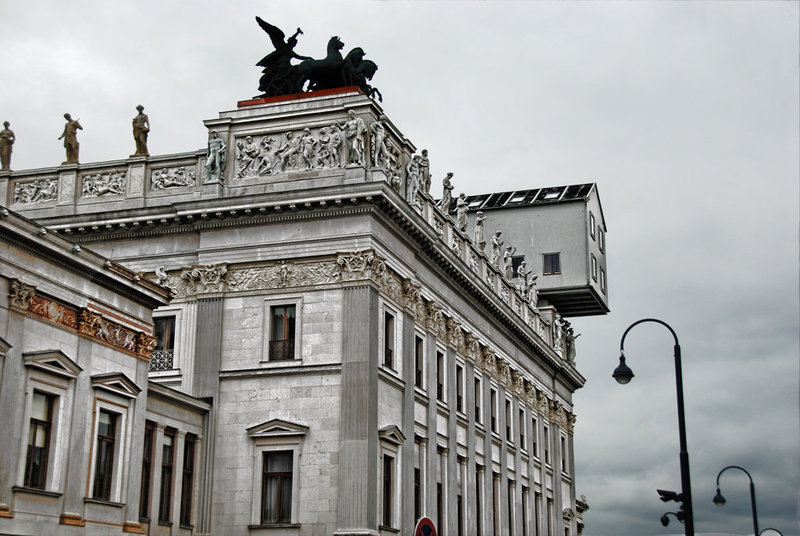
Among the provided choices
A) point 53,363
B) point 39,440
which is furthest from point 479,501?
point 53,363

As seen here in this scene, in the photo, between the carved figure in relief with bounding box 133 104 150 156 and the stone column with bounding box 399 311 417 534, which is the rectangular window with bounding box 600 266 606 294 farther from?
the carved figure in relief with bounding box 133 104 150 156

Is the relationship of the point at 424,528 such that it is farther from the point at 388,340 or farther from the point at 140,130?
the point at 140,130

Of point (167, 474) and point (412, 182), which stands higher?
point (412, 182)

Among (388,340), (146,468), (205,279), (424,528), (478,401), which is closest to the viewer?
(424,528)

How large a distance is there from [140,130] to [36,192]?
4.85 meters

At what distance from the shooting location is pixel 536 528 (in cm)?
6366

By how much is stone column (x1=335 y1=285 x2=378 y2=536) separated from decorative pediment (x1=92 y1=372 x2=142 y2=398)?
839 centimetres

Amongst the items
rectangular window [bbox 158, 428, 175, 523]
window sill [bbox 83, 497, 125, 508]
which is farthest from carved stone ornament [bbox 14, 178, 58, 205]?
window sill [bbox 83, 497, 125, 508]

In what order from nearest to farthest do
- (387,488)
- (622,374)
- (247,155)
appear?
(622,374)
(387,488)
(247,155)

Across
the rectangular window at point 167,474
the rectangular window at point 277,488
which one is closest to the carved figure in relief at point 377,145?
the rectangular window at point 277,488

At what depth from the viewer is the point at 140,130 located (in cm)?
4641

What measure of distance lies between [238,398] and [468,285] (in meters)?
15.1

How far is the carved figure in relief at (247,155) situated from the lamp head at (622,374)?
18.1 meters

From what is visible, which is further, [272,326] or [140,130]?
[140,130]
